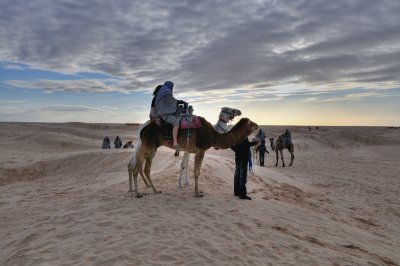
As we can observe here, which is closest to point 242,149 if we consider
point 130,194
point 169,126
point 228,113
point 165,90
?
point 228,113

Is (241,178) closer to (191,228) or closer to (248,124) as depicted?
(248,124)

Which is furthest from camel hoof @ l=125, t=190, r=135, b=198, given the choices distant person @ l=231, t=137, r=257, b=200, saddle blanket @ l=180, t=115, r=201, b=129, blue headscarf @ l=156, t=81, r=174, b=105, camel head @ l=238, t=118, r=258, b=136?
camel head @ l=238, t=118, r=258, b=136

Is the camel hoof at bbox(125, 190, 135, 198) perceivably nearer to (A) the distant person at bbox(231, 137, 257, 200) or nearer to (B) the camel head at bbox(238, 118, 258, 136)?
(A) the distant person at bbox(231, 137, 257, 200)

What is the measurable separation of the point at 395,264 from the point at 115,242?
4.98m

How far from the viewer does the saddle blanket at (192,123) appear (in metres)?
8.80

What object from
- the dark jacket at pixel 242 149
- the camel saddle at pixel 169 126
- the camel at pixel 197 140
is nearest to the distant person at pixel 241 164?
the dark jacket at pixel 242 149

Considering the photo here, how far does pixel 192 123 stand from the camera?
887 cm

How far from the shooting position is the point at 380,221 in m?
10.3

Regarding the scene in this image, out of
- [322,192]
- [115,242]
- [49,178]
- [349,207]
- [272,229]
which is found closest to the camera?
[115,242]

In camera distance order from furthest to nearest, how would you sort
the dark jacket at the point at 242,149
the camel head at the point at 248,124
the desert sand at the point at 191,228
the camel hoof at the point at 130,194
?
1. the dark jacket at the point at 242,149
2. the camel head at the point at 248,124
3. the camel hoof at the point at 130,194
4. the desert sand at the point at 191,228

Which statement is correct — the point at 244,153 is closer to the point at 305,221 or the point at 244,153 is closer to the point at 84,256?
the point at 305,221

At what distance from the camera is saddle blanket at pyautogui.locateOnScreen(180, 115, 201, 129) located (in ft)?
28.9

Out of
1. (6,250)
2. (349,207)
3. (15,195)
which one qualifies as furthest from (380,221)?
(15,195)

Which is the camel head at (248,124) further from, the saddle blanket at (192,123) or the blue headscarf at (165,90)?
the blue headscarf at (165,90)
